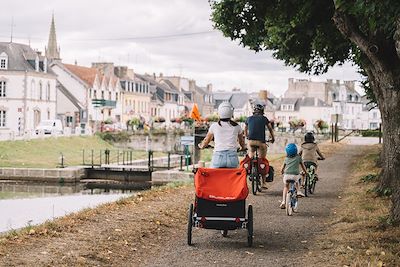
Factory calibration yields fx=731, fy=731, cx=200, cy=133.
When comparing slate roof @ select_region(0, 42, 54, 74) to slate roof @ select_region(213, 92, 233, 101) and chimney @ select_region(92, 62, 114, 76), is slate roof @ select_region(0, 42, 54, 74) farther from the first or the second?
slate roof @ select_region(213, 92, 233, 101)

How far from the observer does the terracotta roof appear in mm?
97125

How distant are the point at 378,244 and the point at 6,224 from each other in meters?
13.1

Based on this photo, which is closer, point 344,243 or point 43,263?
point 43,263

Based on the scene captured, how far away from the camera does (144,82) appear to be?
397ft

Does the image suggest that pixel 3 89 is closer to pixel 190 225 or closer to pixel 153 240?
pixel 153 240

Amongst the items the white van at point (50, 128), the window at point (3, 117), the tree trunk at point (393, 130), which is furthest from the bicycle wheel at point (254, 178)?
the window at point (3, 117)

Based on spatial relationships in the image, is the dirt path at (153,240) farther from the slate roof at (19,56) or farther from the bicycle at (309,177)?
Result: the slate roof at (19,56)

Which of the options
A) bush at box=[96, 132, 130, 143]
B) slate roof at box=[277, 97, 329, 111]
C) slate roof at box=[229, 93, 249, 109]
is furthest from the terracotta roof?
slate roof at box=[229, 93, 249, 109]

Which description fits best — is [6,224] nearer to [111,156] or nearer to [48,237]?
[48,237]

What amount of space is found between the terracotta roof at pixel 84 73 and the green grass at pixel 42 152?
103 feet

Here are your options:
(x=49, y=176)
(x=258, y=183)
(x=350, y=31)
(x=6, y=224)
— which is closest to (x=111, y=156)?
(x=49, y=176)

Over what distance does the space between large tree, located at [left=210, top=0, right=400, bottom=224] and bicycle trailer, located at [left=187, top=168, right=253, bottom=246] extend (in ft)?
9.10

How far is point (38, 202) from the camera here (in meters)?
29.7

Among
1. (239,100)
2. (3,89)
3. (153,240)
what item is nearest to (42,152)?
(3,89)
